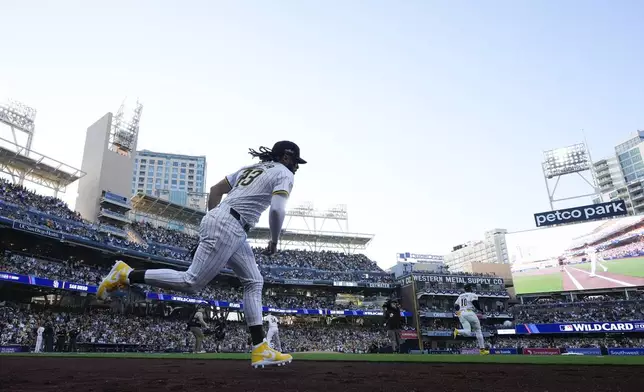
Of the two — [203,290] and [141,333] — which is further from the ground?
[203,290]

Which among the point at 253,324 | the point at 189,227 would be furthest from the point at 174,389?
the point at 189,227

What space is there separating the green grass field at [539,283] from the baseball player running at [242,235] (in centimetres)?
4605

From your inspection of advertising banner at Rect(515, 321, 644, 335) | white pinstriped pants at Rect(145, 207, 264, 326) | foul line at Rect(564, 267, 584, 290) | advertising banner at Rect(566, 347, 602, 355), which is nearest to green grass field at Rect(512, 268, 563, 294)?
foul line at Rect(564, 267, 584, 290)

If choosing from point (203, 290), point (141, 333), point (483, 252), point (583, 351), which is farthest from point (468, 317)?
point (483, 252)

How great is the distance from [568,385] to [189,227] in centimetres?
5549

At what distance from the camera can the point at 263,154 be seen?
563cm

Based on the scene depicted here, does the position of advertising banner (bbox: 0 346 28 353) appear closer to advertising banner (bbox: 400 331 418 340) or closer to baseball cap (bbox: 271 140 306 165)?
baseball cap (bbox: 271 140 306 165)

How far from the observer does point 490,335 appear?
4522 cm

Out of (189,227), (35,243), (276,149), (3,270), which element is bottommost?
(276,149)

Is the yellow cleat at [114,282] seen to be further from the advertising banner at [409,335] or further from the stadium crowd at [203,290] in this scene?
the advertising banner at [409,335]

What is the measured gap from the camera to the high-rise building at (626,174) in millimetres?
85812

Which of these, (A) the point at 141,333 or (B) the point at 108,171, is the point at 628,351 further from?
(B) the point at 108,171

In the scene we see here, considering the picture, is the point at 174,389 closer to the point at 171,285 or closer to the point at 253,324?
the point at 171,285

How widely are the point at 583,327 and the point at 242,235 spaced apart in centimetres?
4237
